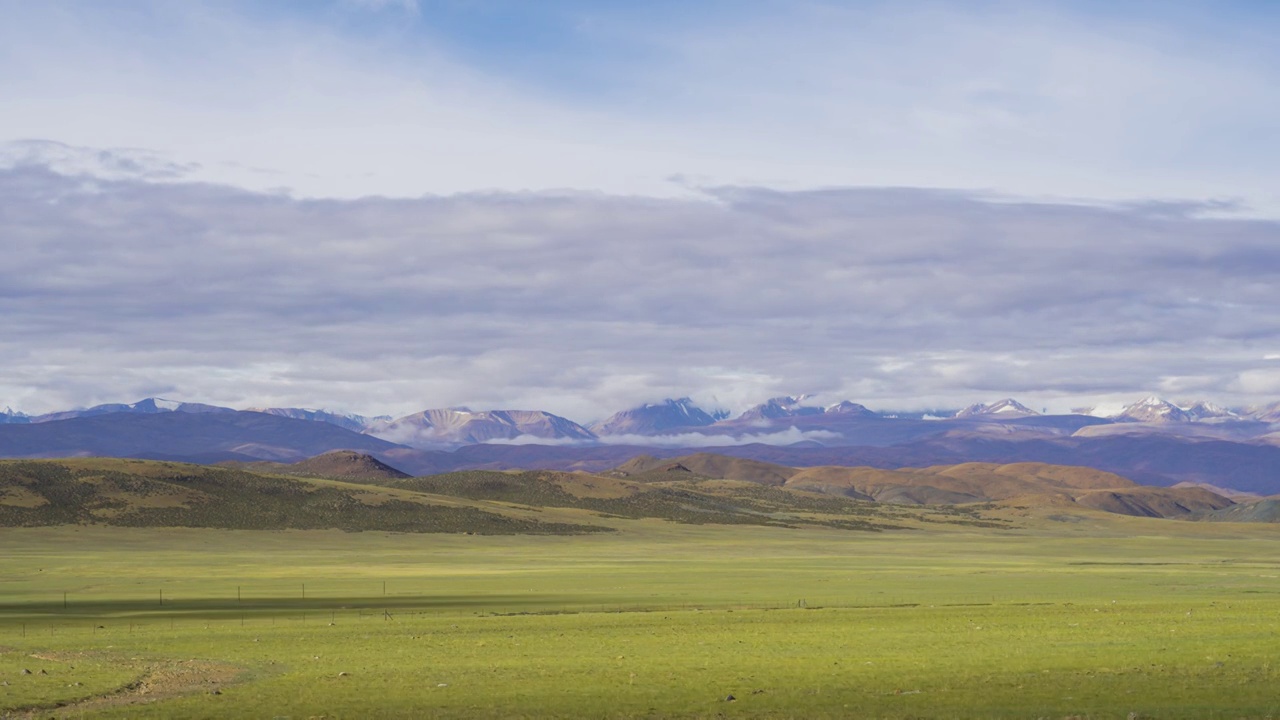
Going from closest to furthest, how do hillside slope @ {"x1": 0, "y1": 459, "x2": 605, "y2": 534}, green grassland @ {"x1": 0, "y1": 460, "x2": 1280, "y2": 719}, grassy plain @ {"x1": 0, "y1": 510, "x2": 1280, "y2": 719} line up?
grassy plain @ {"x1": 0, "y1": 510, "x2": 1280, "y2": 719}
green grassland @ {"x1": 0, "y1": 460, "x2": 1280, "y2": 719}
hillside slope @ {"x1": 0, "y1": 459, "x2": 605, "y2": 534}

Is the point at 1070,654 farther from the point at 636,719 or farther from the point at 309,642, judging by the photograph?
the point at 309,642

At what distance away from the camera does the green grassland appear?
27688mm

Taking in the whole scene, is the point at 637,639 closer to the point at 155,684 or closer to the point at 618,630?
the point at 618,630

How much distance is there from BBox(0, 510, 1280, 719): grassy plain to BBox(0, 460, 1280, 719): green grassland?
0.48ft

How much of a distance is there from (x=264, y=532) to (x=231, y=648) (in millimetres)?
101747

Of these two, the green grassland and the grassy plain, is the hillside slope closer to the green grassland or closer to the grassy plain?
the green grassland

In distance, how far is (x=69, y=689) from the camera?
29.8 metres

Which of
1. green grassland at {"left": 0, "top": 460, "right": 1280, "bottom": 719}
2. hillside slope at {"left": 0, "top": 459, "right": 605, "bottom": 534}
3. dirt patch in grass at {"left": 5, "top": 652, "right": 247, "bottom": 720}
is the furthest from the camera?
hillside slope at {"left": 0, "top": 459, "right": 605, "bottom": 534}

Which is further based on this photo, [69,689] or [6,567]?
[6,567]

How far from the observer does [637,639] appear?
41688 mm

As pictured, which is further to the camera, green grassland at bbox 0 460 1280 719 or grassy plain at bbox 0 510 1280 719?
green grassland at bbox 0 460 1280 719

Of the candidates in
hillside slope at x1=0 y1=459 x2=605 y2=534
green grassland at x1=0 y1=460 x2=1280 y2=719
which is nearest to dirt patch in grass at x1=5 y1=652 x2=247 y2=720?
green grassland at x1=0 y1=460 x2=1280 y2=719

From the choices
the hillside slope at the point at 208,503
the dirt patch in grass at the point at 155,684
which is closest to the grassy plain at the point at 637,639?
the dirt patch in grass at the point at 155,684

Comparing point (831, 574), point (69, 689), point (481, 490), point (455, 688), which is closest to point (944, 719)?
point (455, 688)
